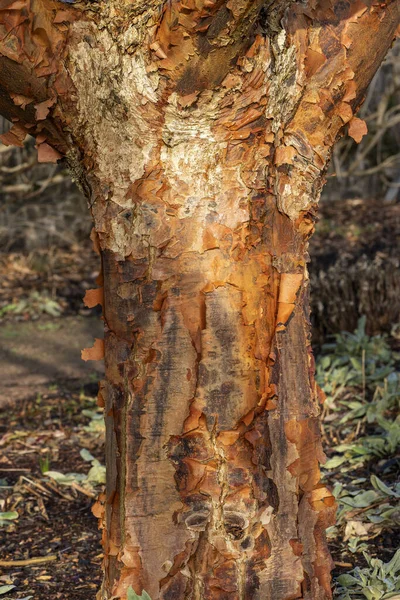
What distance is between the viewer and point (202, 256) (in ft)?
5.54

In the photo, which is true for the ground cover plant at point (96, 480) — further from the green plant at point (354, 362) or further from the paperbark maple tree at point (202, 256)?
the paperbark maple tree at point (202, 256)

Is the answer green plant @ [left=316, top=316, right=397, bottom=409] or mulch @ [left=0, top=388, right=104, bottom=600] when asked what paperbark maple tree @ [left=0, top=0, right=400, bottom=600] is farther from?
green plant @ [left=316, top=316, right=397, bottom=409]

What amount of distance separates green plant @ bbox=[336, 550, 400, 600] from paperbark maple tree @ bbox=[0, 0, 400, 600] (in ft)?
0.99

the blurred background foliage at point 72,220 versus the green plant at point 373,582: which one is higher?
the blurred background foliage at point 72,220

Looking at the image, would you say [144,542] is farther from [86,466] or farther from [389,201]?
[389,201]

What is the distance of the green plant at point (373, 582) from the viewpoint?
198 centimetres

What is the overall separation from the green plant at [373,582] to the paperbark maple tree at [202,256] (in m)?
0.30

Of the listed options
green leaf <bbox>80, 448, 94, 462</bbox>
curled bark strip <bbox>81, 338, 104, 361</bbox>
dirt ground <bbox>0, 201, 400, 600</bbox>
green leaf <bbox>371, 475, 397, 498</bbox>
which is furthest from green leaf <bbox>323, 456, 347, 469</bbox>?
curled bark strip <bbox>81, 338, 104, 361</bbox>

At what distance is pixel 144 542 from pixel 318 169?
98cm

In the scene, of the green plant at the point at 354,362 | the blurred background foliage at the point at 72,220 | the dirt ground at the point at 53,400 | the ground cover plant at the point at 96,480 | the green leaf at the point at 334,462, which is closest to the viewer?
the ground cover plant at the point at 96,480

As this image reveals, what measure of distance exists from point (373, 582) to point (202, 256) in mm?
1061

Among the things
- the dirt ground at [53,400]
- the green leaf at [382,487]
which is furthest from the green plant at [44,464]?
the green leaf at [382,487]

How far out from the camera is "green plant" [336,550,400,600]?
1.98 m

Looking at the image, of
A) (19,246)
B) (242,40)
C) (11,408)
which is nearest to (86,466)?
(11,408)
